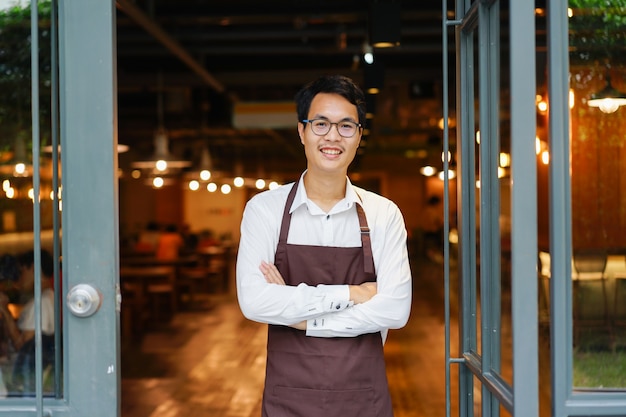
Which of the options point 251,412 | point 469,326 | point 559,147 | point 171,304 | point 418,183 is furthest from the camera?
point 418,183

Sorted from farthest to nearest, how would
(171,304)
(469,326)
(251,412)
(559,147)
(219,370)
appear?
(171,304) < (219,370) < (251,412) < (469,326) < (559,147)

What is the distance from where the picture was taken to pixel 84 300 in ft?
7.14

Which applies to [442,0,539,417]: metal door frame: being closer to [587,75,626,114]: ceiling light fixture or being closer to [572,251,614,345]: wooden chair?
[572,251,614,345]: wooden chair

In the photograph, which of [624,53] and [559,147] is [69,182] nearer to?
[559,147]

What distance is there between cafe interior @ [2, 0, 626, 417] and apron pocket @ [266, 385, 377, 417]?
0.70 meters

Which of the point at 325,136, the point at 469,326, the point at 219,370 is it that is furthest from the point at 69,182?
the point at 219,370

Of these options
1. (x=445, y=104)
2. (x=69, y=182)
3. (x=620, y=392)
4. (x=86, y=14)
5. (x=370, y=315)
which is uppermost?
(x=86, y=14)

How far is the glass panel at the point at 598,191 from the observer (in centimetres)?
210

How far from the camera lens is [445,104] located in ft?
7.73

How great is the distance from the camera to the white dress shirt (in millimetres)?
2352

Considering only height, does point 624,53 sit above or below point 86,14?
below

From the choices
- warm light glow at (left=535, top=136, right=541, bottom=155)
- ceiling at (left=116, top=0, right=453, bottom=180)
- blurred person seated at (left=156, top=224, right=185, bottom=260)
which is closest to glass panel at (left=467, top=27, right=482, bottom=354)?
warm light glow at (left=535, top=136, right=541, bottom=155)

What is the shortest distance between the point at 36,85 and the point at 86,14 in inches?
10.7

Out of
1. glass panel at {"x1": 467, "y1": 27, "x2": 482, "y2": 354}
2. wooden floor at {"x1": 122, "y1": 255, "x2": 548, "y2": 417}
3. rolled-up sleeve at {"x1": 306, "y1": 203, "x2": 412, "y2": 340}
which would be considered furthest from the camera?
wooden floor at {"x1": 122, "y1": 255, "x2": 548, "y2": 417}
